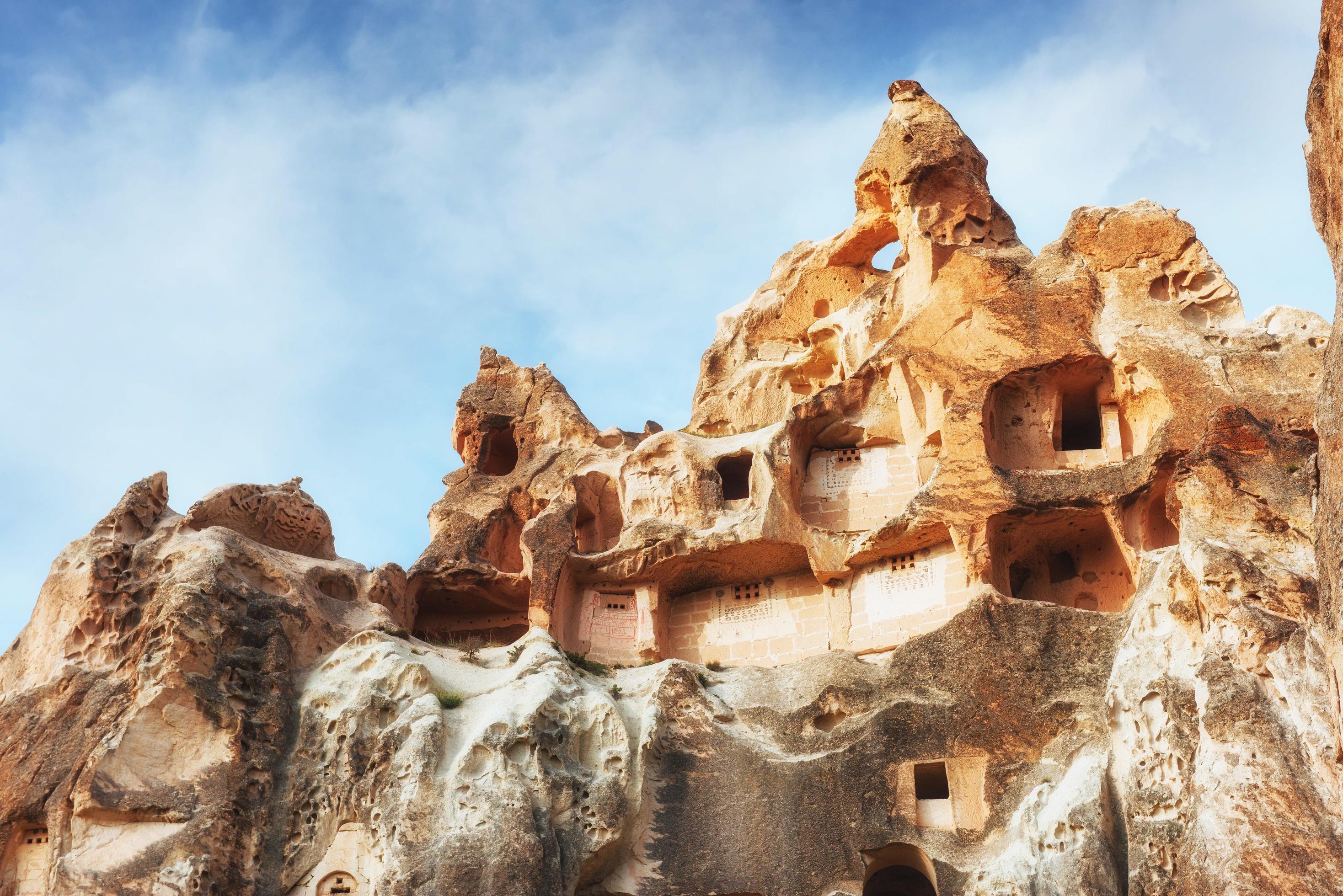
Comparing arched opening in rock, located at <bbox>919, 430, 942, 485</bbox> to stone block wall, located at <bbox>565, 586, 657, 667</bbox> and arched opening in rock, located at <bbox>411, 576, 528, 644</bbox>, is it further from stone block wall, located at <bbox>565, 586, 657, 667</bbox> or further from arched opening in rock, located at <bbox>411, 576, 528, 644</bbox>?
arched opening in rock, located at <bbox>411, 576, 528, 644</bbox>

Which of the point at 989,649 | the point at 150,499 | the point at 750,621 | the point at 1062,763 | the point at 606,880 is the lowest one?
the point at 606,880

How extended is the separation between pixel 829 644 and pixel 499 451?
10.7 meters

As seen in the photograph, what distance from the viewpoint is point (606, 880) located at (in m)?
19.1

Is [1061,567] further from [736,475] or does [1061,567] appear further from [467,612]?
[467,612]

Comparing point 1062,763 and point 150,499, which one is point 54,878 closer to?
point 150,499

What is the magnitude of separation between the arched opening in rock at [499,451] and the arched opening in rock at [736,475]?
5.84m

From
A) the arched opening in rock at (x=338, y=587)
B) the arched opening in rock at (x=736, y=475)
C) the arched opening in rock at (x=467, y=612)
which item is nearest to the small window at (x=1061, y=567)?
the arched opening in rock at (x=736, y=475)

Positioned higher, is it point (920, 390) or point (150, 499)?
point (920, 390)

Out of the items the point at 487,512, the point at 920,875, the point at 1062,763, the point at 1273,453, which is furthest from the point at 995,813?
the point at 487,512

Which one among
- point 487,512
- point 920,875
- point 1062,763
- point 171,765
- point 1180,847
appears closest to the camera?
point 1180,847

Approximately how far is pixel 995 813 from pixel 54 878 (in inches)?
482

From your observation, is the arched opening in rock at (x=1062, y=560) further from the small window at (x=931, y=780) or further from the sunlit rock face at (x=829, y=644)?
the small window at (x=931, y=780)

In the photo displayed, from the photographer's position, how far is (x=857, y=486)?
88.4 ft

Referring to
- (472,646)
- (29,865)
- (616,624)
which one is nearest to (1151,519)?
(616,624)
